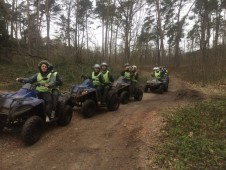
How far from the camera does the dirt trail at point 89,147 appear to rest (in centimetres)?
478

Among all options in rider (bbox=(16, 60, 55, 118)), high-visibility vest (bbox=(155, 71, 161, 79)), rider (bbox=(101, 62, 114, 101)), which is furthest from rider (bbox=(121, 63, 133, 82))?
rider (bbox=(16, 60, 55, 118))

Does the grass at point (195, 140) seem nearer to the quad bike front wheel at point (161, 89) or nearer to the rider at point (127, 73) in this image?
the rider at point (127, 73)

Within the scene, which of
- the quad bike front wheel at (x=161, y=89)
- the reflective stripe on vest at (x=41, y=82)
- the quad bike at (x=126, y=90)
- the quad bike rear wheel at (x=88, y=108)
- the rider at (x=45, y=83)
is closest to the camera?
the rider at (x=45, y=83)

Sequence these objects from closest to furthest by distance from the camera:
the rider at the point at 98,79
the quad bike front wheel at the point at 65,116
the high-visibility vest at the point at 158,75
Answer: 1. the quad bike front wheel at the point at 65,116
2. the rider at the point at 98,79
3. the high-visibility vest at the point at 158,75

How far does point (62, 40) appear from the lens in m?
28.5

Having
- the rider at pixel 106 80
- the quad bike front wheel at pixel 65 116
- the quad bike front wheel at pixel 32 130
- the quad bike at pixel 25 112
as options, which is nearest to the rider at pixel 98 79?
the rider at pixel 106 80

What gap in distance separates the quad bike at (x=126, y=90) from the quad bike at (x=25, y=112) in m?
5.31

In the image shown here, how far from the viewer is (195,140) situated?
5.72 m

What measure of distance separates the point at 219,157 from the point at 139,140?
6.17 feet

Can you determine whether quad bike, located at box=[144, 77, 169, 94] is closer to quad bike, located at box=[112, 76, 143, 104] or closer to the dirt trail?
quad bike, located at box=[112, 76, 143, 104]

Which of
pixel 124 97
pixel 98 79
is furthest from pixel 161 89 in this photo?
pixel 98 79

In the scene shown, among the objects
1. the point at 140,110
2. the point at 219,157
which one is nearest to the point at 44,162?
the point at 219,157

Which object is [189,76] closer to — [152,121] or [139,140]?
[152,121]

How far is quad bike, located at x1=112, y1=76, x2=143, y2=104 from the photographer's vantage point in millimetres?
11406
